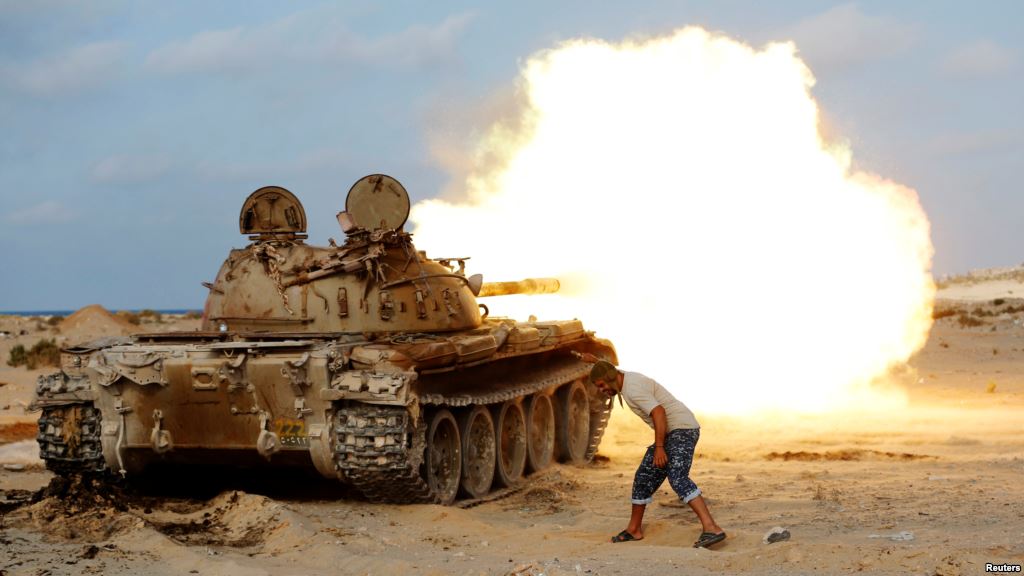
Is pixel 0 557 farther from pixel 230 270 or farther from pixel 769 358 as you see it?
pixel 769 358

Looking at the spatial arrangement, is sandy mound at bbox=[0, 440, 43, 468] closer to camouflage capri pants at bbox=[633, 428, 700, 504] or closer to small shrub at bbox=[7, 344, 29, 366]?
camouflage capri pants at bbox=[633, 428, 700, 504]

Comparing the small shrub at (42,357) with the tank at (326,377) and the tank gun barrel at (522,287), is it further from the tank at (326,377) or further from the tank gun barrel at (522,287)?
the tank at (326,377)

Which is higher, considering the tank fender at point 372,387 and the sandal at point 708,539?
the tank fender at point 372,387

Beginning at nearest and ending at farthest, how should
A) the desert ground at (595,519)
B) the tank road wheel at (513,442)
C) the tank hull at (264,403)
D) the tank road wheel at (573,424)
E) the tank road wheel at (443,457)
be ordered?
1. the desert ground at (595,519)
2. the tank hull at (264,403)
3. the tank road wheel at (443,457)
4. the tank road wheel at (513,442)
5. the tank road wheel at (573,424)

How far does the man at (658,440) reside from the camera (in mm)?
10031

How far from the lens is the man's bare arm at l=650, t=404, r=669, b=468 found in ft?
32.9

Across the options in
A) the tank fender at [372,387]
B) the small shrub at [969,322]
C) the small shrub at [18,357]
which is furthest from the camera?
the small shrub at [969,322]

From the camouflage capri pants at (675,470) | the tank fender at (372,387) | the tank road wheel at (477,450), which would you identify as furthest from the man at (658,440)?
the tank road wheel at (477,450)

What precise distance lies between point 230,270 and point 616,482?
510 centimetres

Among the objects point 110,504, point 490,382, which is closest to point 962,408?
point 490,382

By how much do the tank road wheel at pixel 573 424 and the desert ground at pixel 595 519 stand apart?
0.35m

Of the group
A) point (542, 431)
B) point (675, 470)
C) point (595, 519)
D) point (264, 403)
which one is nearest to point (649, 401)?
point (675, 470)

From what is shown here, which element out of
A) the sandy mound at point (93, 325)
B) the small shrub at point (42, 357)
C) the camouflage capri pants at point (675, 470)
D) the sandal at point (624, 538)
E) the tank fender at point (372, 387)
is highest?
the sandy mound at point (93, 325)

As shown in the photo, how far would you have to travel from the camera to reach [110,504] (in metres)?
11.4
